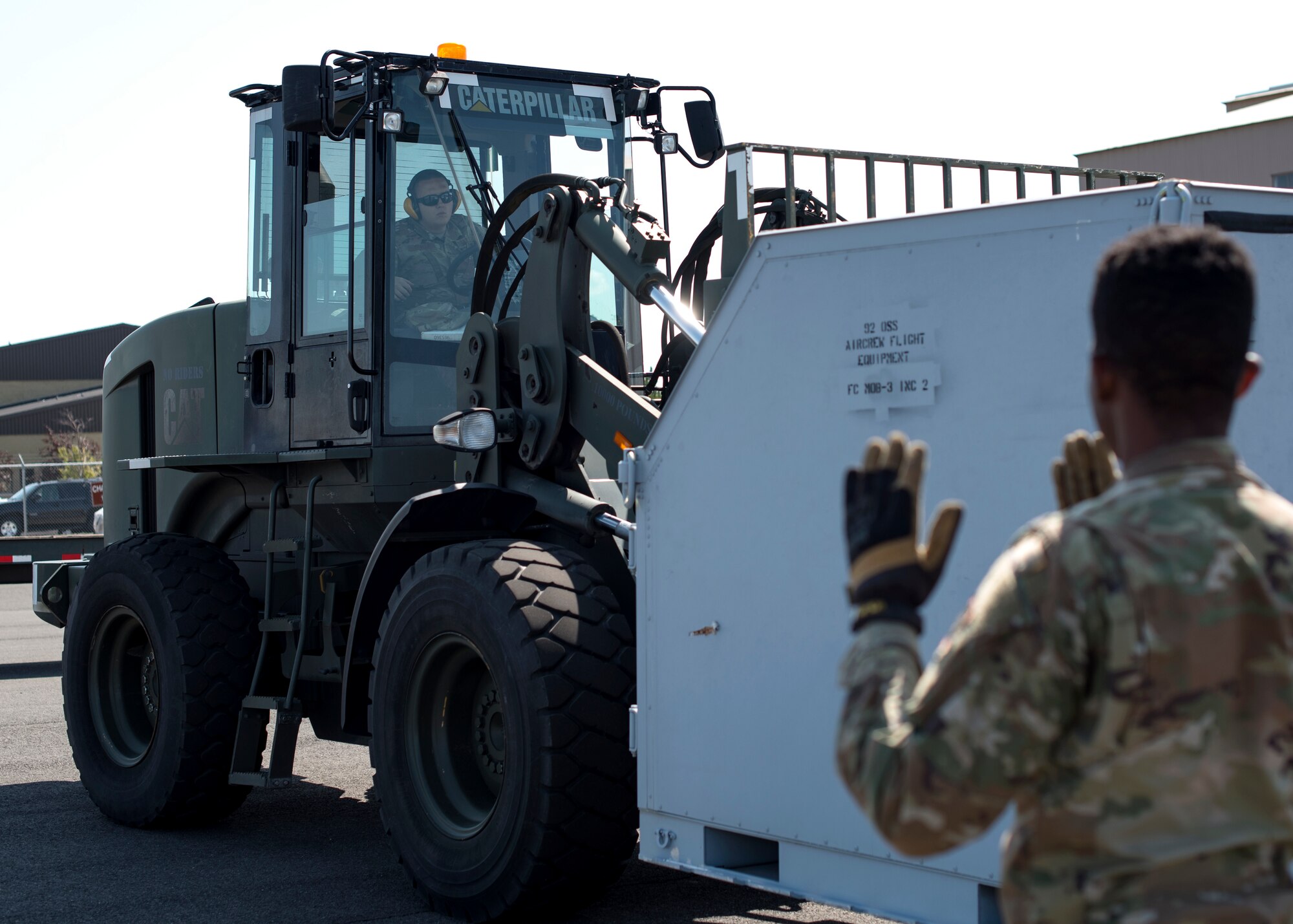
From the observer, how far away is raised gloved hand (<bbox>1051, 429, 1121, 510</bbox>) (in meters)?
2.12

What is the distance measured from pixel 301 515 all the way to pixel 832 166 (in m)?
3.40

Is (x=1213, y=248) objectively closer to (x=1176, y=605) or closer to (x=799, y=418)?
(x=1176, y=605)

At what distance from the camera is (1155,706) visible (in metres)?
1.73

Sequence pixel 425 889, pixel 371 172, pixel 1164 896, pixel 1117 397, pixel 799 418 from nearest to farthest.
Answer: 1. pixel 1164 896
2. pixel 1117 397
3. pixel 799 418
4. pixel 425 889
5. pixel 371 172

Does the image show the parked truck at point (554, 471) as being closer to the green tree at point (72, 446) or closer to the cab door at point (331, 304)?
the cab door at point (331, 304)

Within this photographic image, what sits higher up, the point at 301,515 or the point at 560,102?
the point at 560,102

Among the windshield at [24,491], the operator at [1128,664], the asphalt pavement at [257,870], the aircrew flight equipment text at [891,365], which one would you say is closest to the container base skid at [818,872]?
the asphalt pavement at [257,870]

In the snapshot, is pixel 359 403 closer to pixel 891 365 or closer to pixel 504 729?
pixel 504 729

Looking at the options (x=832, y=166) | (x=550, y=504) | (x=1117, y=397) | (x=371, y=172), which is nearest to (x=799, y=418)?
(x=832, y=166)

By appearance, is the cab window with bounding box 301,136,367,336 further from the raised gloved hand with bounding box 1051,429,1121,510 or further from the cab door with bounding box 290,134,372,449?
the raised gloved hand with bounding box 1051,429,1121,510

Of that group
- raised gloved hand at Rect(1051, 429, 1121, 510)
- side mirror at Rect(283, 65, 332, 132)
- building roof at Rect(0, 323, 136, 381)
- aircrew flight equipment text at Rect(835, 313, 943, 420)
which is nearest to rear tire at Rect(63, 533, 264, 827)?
side mirror at Rect(283, 65, 332, 132)

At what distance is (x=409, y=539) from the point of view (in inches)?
233

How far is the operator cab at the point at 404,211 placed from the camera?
649 centimetres

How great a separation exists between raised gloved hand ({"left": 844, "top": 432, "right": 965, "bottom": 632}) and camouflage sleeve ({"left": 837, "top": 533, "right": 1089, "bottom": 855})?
0.07 meters
